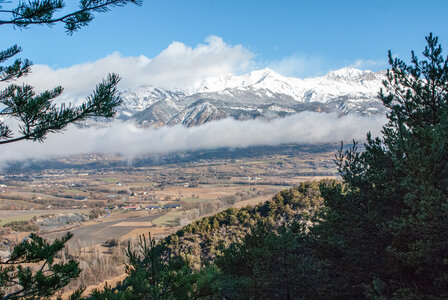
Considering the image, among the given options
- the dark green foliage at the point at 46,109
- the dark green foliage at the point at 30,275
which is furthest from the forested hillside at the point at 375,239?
the dark green foliage at the point at 46,109

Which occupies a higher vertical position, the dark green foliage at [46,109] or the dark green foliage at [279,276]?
the dark green foliage at [46,109]

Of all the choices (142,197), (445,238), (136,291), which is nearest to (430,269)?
(445,238)

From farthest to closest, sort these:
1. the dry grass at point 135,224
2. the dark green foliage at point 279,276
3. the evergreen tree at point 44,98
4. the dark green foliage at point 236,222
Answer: the dry grass at point 135,224 → the dark green foliage at point 236,222 → the dark green foliage at point 279,276 → the evergreen tree at point 44,98

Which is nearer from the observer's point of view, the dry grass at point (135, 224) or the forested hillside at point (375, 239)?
the forested hillside at point (375, 239)

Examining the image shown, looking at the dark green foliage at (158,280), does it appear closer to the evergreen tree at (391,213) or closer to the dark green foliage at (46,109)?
the dark green foliage at (46,109)

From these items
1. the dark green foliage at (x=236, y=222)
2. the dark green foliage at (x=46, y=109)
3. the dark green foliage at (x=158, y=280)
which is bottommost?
the dark green foliage at (x=236, y=222)

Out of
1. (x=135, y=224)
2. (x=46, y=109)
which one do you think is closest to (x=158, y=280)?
(x=46, y=109)

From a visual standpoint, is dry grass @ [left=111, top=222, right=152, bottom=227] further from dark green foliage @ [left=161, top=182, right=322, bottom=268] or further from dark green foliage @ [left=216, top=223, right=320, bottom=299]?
dark green foliage @ [left=216, top=223, right=320, bottom=299]

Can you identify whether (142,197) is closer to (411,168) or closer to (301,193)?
(301,193)
